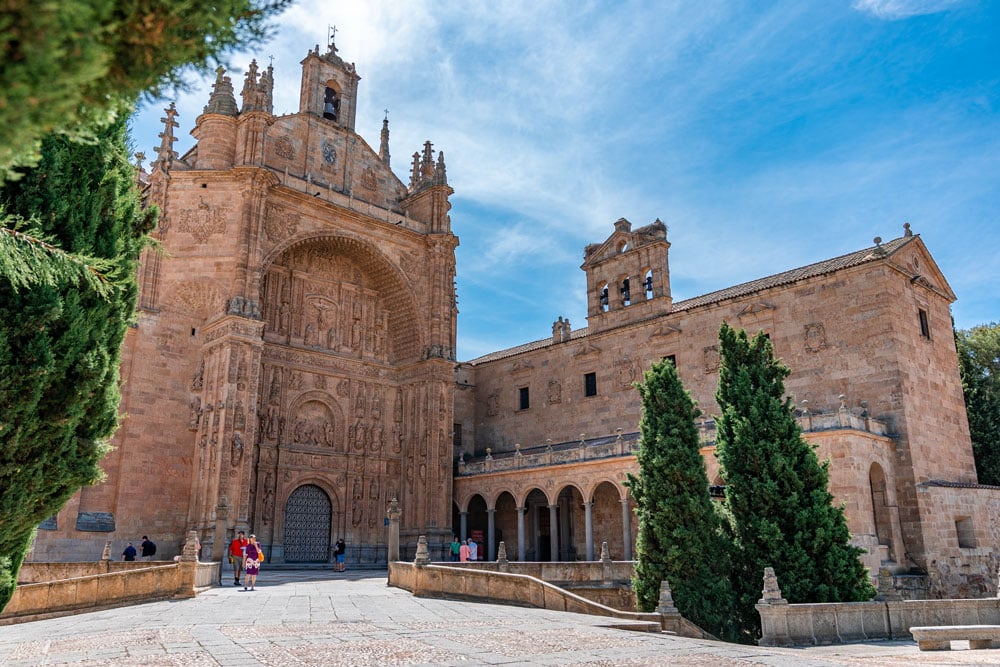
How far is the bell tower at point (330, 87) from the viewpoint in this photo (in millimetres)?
29156

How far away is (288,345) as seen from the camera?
26.3 metres

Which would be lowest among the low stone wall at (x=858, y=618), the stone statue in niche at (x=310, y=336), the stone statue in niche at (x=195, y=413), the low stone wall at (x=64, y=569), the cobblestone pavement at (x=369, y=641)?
the low stone wall at (x=858, y=618)

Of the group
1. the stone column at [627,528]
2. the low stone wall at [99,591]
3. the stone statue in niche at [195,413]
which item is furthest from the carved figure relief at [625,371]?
the low stone wall at [99,591]

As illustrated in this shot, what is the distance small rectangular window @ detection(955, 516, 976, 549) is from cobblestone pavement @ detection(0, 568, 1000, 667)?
434 inches

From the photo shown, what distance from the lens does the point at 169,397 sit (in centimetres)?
2275

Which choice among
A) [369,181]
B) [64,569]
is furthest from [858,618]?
[369,181]

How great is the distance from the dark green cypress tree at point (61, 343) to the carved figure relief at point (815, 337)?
69.5 ft

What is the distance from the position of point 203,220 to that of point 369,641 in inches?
743

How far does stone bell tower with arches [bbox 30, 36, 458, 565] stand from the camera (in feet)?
72.2

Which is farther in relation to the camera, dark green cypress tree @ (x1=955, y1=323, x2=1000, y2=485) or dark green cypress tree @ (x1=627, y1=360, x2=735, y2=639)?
dark green cypress tree @ (x1=955, y1=323, x2=1000, y2=485)

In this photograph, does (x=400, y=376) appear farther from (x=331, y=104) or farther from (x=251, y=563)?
(x=251, y=563)

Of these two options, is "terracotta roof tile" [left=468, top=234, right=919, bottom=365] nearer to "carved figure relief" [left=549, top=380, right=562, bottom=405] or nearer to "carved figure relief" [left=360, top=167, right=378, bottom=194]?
"carved figure relief" [left=549, top=380, right=562, bottom=405]

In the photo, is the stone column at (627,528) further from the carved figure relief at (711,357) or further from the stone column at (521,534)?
the carved figure relief at (711,357)

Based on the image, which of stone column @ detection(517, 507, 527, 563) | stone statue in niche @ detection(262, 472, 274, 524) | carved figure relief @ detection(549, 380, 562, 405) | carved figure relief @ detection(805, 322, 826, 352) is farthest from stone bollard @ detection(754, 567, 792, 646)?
carved figure relief @ detection(549, 380, 562, 405)
